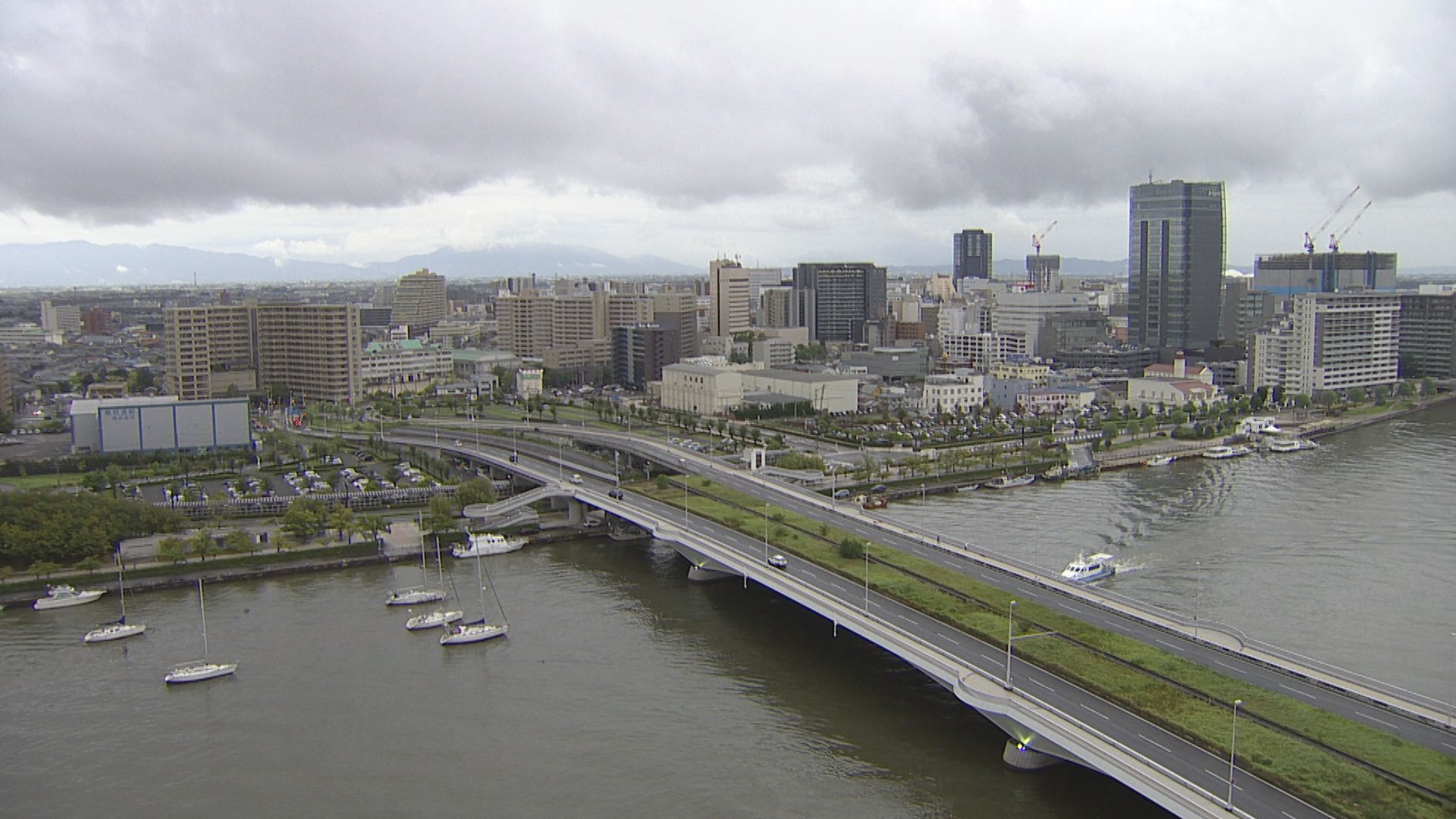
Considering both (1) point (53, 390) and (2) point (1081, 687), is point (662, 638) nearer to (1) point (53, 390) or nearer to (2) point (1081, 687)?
(2) point (1081, 687)

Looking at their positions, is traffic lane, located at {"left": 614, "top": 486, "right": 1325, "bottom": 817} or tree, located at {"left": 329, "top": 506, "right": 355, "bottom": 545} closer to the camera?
traffic lane, located at {"left": 614, "top": 486, "right": 1325, "bottom": 817}

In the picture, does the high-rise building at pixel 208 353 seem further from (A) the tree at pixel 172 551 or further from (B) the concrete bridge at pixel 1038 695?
(B) the concrete bridge at pixel 1038 695

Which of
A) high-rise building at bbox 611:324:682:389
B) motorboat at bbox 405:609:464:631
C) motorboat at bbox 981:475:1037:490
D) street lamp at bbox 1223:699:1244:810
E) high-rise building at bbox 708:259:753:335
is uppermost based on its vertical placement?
high-rise building at bbox 708:259:753:335

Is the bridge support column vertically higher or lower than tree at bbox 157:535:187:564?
lower

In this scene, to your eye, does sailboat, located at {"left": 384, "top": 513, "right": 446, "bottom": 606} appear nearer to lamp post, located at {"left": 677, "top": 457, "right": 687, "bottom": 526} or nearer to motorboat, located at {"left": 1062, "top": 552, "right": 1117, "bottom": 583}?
lamp post, located at {"left": 677, "top": 457, "right": 687, "bottom": 526}

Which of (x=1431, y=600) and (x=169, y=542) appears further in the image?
(x=169, y=542)

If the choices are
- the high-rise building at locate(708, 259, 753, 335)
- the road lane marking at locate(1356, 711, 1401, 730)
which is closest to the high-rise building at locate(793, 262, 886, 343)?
the high-rise building at locate(708, 259, 753, 335)

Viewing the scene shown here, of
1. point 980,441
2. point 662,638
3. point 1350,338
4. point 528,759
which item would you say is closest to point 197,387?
point 980,441
